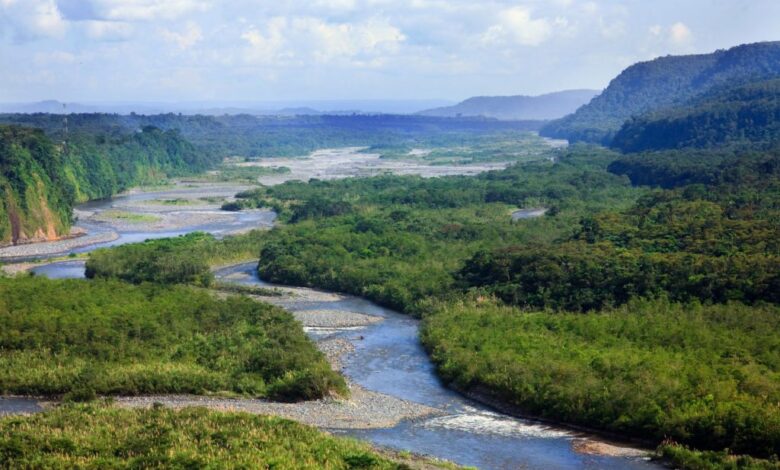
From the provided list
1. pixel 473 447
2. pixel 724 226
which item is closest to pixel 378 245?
pixel 724 226

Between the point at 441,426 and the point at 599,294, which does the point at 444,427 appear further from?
the point at 599,294

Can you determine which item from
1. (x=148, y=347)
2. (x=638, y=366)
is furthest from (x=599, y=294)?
(x=148, y=347)

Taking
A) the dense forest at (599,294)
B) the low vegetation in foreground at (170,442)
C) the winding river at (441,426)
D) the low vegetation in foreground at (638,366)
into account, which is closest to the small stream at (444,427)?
the winding river at (441,426)

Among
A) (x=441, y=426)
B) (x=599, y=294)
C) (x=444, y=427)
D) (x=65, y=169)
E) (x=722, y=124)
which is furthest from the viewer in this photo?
(x=722, y=124)

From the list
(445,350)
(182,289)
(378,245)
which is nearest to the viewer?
(445,350)

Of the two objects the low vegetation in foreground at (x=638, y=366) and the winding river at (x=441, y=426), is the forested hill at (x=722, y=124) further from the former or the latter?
the winding river at (x=441, y=426)

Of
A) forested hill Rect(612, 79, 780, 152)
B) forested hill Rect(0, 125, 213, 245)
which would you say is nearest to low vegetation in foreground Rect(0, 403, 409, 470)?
forested hill Rect(0, 125, 213, 245)

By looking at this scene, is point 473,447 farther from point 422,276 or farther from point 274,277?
point 274,277

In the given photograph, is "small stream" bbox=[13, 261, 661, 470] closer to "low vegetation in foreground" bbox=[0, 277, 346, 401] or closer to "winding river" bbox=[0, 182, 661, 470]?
"winding river" bbox=[0, 182, 661, 470]
